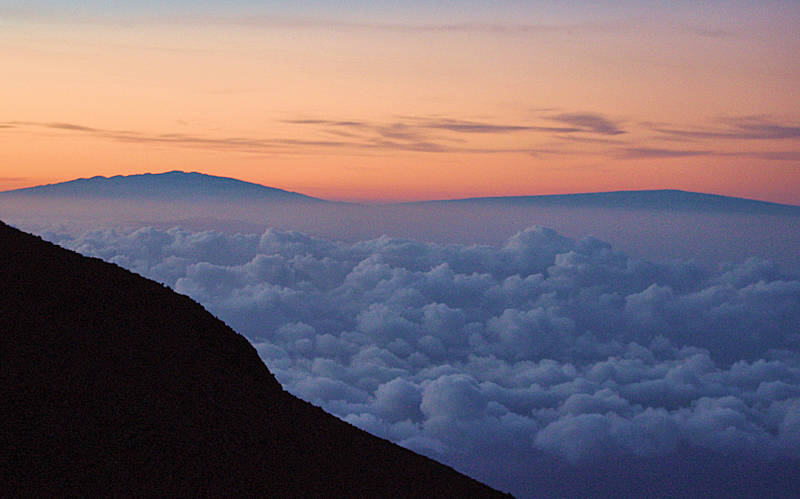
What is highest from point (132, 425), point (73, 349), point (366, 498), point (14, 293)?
point (14, 293)

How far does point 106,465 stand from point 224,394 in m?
7.30

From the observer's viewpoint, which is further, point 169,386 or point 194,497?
point 169,386

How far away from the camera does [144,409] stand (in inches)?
814

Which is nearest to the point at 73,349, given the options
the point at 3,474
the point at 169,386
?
the point at 169,386

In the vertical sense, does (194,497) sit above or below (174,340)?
below

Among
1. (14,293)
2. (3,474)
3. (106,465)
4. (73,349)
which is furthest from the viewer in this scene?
(14,293)

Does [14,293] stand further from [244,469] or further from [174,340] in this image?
[244,469]

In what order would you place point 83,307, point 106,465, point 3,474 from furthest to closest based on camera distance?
1. point 83,307
2. point 106,465
3. point 3,474

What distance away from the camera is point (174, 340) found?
27000mm

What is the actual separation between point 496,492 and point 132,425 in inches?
497

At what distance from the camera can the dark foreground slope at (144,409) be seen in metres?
17.6

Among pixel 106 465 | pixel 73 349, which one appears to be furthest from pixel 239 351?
pixel 106 465

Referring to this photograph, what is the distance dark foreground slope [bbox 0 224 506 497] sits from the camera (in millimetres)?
17609

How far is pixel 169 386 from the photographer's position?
75.2 feet
